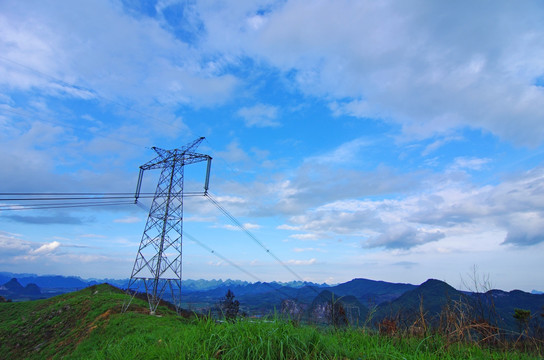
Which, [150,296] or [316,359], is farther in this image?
[150,296]

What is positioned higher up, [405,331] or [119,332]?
[405,331]

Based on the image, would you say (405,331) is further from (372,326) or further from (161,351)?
(161,351)

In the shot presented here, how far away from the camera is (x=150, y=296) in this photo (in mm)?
26953

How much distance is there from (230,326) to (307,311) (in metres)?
2.66

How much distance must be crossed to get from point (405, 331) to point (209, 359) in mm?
4994

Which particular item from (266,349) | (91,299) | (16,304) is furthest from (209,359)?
(16,304)

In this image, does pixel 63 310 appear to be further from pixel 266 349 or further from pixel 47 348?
pixel 266 349

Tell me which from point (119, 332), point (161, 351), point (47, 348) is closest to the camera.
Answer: point (161, 351)

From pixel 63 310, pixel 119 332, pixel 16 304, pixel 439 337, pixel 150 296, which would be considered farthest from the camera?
pixel 16 304

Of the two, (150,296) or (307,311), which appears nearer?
(307,311)

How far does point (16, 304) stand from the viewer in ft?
138

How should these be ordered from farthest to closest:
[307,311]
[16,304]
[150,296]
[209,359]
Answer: [16,304] < [150,296] < [307,311] < [209,359]

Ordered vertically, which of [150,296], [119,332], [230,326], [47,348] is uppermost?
[230,326]

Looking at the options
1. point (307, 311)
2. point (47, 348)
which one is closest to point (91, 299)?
point (47, 348)
